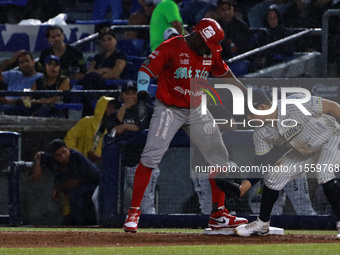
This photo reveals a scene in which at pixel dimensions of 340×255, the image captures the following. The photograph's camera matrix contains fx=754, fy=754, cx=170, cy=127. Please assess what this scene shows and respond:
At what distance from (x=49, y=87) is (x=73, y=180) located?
2.22 meters

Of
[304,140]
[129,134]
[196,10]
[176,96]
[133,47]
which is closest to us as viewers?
[304,140]

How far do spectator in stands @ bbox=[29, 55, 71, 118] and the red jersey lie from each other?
3.68 m

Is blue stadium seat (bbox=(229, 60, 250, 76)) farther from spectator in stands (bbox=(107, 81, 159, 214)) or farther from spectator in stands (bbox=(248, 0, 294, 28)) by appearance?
spectator in stands (bbox=(107, 81, 159, 214))

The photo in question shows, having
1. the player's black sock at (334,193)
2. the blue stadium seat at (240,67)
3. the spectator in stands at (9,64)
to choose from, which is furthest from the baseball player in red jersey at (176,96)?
the spectator in stands at (9,64)

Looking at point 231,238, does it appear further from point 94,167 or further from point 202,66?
point 94,167

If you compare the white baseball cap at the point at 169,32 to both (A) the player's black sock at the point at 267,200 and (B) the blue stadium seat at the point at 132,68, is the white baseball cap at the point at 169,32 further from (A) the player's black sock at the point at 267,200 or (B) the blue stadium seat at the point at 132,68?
(A) the player's black sock at the point at 267,200

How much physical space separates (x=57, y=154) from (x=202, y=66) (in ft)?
9.03

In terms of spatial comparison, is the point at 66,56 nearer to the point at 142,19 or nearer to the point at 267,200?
the point at 142,19

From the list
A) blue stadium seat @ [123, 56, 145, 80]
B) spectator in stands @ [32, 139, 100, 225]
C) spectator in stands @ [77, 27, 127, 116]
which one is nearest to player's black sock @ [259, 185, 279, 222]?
spectator in stands @ [32, 139, 100, 225]

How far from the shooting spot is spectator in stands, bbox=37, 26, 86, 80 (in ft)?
36.6

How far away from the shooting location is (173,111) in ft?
21.9

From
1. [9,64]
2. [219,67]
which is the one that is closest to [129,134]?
[219,67]

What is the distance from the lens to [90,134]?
9219mm

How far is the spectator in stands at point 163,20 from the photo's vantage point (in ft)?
34.2
